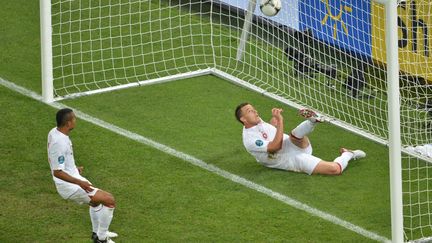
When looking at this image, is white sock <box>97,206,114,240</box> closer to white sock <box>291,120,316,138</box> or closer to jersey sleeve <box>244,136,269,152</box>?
jersey sleeve <box>244,136,269,152</box>

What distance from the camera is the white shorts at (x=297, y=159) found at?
1517 cm

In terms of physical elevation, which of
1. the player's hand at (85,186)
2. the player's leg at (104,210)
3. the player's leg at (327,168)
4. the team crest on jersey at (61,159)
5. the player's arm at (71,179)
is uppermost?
the team crest on jersey at (61,159)

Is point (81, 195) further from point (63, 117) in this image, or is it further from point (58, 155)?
point (63, 117)

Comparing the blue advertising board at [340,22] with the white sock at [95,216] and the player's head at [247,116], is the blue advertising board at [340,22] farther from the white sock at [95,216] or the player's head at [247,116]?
the white sock at [95,216]

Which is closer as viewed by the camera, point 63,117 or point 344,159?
point 63,117

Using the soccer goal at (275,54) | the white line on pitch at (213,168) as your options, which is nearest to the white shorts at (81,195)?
the white line on pitch at (213,168)

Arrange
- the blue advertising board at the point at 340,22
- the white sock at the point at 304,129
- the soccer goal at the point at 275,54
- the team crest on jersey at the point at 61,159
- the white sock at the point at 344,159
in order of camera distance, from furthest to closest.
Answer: the blue advertising board at the point at 340,22 < the soccer goal at the point at 275,54 < the white sock at the point at 344,159 < the white sock at the point at 304,129 < the team crest on jersey at the point at 61,159

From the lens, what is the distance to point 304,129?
1505 cm

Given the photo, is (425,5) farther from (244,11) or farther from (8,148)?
(8,148)

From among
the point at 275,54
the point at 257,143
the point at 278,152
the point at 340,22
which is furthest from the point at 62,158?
the point at 275,54

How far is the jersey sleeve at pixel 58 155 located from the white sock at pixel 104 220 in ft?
2.04

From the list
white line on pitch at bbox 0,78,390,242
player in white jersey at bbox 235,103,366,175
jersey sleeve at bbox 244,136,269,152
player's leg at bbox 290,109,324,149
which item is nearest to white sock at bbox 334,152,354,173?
player in white jersey at bbox 235,103,366,175

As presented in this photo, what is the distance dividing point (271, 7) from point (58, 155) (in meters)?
4.86

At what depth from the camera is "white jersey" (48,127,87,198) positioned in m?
12.9
